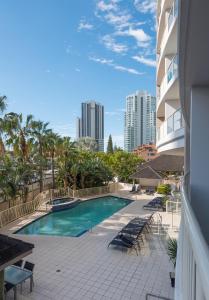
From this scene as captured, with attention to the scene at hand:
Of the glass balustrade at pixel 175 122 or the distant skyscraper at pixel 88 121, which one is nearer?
the glass balustrade at pixel 175 122

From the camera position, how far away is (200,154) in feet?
13.1

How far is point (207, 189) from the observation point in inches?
157

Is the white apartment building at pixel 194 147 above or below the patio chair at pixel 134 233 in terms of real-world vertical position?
above

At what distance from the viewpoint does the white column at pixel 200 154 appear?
3.85 metres

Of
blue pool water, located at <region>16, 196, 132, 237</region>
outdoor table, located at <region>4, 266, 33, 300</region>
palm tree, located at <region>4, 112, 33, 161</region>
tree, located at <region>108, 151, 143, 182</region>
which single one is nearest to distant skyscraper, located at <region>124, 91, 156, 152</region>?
tree, located at <region>108, 151, 143, 182</region>

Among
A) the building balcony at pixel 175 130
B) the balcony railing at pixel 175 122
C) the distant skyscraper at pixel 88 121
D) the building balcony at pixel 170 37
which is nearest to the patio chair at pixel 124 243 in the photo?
the building balcony at pixel 175 130

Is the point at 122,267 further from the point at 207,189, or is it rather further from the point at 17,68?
the point at 17,68

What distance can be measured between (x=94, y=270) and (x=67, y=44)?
1470 centimetres

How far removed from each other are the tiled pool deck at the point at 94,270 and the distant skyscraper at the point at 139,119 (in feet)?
271

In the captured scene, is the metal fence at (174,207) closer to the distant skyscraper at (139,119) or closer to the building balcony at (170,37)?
the building balcony at (170,37)

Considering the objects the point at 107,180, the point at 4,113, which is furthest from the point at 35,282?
the point at 107,180

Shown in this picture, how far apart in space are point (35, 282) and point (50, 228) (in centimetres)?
717

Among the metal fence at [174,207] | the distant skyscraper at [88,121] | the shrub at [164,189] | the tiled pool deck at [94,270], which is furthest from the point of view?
the distant skyscraper at [88,121]

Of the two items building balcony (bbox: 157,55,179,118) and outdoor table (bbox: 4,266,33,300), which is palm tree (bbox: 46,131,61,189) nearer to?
building balcony (bbox: 157,55,179,118)
